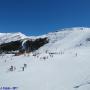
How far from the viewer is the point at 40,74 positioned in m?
17.3

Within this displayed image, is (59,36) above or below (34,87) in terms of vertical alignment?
above

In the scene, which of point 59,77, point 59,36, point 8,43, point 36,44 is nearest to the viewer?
point 59,77

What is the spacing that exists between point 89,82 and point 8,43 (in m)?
51.7

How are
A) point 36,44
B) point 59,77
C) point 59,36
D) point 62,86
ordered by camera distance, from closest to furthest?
1. point 62,86
2. point 59,77
3. point 59,36
4. point 36,44

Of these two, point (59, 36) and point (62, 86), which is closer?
point (62, 86)

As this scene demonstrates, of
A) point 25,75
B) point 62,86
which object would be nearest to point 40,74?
point 25,75

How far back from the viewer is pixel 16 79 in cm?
1631

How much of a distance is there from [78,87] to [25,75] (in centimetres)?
576

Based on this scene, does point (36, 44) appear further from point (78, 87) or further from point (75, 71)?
point (78, 87)

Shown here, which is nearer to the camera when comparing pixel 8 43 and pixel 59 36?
pixel 59 36

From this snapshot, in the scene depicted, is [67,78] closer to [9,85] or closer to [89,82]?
[89,82]

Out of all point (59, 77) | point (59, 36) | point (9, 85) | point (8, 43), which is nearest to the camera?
point (9, 85)

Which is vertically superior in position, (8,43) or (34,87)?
(8,43)

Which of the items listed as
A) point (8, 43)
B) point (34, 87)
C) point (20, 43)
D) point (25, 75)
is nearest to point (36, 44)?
point (20, 43)
